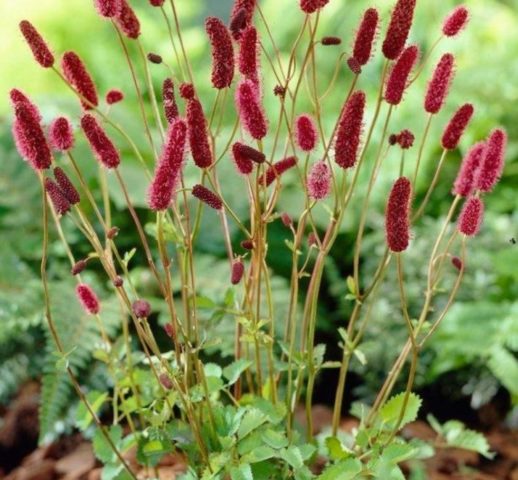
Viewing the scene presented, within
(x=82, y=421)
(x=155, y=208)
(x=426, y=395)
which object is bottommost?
(x=426, y=395)

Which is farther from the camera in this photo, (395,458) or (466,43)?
(466,43)

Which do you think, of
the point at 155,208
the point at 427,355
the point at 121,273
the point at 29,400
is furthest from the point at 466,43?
the point at 155,208

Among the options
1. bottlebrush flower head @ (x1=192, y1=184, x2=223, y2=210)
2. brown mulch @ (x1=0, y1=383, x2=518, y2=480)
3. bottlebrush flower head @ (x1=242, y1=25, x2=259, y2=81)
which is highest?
bottlebrush flower head @ (x1=242, y1=25, x2=259, y2=81)

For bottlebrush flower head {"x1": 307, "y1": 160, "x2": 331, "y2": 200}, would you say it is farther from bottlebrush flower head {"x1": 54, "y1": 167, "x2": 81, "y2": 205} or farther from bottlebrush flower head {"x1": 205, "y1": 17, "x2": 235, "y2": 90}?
bottlebrush flower head {"x1": 54, "y1": 167, "x2": 81, "y2": 205}

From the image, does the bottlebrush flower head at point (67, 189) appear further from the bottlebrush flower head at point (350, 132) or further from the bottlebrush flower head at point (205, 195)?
the bottlebrush flower head at point (350, 132)

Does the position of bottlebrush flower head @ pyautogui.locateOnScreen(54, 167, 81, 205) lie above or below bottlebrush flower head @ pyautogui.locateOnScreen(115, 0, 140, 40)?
below

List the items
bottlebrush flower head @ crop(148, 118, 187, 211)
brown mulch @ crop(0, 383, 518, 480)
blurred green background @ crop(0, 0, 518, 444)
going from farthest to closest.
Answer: blurred green background @ crop(0, 0, 518, 444)
brown mulch @ crop(0, 383, 518, 480)
bottlebrush flower head @ crop(148, 118, 187, 211)

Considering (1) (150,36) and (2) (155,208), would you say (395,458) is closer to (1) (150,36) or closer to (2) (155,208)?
(2) (155,208)

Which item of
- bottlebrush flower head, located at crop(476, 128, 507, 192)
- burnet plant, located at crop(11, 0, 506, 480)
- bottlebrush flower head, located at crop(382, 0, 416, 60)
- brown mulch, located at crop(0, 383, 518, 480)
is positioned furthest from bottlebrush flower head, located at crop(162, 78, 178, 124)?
brown mulch, located at crop(0, 383, 518, 480)
